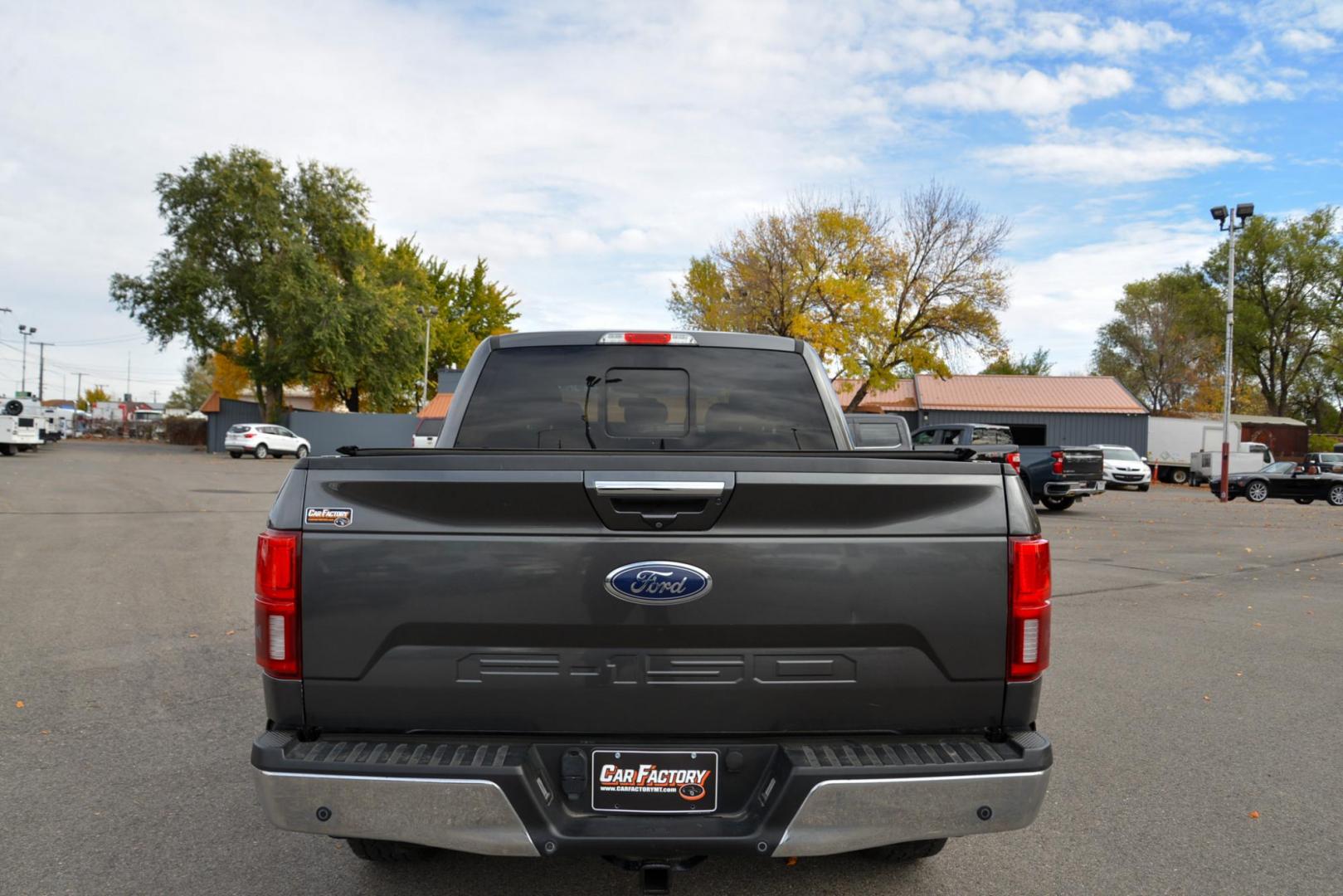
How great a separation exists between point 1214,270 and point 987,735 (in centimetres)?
7485

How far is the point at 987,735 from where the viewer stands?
2701mm

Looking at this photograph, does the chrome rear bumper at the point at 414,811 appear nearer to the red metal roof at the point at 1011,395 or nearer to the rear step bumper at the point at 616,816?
the rear step bumper at the point at 616,816

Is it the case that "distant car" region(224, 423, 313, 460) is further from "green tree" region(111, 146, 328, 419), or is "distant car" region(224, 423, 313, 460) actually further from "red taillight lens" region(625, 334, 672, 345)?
"red taillight lens" region(625, 334, 672, 345)

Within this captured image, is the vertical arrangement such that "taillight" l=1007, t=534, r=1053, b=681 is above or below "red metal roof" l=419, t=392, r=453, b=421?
above

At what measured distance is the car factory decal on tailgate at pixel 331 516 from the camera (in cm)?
256

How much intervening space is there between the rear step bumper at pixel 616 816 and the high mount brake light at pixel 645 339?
82.2 inches

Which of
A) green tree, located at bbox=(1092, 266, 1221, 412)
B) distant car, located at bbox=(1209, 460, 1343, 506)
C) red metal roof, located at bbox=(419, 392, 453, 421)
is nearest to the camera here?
distant car, located at bbox=(1209, 460, 1343, 506)

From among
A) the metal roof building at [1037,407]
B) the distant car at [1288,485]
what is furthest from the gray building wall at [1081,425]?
the distant car at [1288,485]

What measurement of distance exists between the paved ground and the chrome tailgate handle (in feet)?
5.39

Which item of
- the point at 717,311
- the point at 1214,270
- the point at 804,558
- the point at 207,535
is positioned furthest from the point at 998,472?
the point at 1214,270

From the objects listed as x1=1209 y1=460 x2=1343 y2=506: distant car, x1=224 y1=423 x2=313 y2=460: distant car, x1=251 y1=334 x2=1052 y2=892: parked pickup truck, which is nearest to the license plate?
x1=251 y1=334 x2=1052 y2=892: parked pickup truck

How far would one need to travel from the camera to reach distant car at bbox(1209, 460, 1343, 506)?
27922 mm

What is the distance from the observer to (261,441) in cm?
4272

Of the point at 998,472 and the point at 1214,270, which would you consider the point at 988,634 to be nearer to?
the point at 998,472
